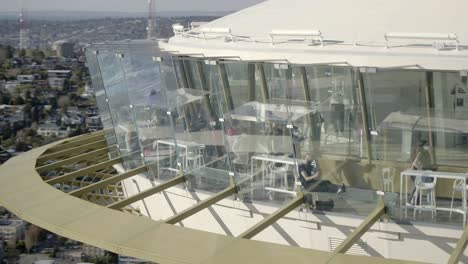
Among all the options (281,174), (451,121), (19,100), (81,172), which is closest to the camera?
(451,121)

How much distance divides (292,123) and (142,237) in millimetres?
3762

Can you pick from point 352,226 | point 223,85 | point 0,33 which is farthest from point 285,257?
point 0,33

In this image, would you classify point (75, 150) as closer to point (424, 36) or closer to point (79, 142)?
point (79, 142)

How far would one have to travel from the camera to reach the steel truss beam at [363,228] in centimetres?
1100

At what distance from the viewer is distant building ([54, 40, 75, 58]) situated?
97688 mm

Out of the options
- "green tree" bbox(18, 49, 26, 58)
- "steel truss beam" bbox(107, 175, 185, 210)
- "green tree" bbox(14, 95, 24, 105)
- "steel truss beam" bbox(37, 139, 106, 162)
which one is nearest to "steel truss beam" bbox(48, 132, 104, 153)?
"steel truss beam" bbox(37, 139, 106, 162)

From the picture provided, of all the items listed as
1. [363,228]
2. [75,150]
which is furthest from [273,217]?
[75,150]

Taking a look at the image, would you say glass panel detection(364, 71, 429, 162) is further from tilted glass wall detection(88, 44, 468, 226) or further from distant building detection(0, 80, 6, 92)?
distant building detection(0, 80, 6, 92)

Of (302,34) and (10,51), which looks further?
(10,51)

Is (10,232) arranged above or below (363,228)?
below

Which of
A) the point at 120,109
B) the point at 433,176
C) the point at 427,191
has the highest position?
the point at 120,109

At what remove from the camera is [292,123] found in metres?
13.4

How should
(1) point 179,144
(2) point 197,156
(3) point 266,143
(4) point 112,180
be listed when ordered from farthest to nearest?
(4) point 112,180 < (1) point 179,144 < (2) point 197,156 < (3) point 266,143

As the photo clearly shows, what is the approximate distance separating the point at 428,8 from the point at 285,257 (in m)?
8.13
